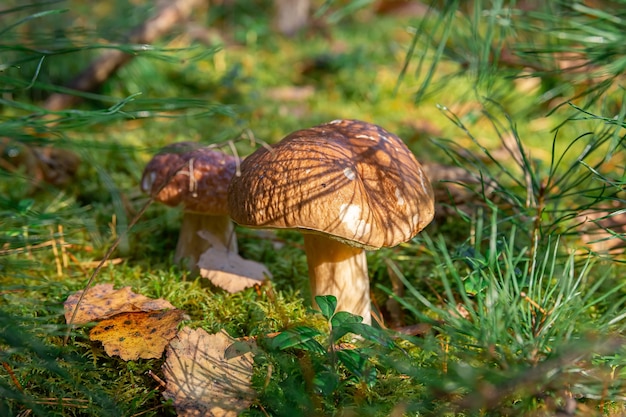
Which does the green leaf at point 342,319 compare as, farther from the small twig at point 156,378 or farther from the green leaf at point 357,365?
the small twig at point 156,378

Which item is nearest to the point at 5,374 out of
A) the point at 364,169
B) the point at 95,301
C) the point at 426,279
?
the point at 95,301

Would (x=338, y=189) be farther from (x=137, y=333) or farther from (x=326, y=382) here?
(x=137, y=333)

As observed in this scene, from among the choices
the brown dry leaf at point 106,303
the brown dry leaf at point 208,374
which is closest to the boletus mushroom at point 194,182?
the brown dry leaf at point 106,303

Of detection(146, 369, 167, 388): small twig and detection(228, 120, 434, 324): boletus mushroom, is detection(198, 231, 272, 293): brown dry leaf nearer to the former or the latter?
detection(228, 120, 434, 324): boletus mushroom

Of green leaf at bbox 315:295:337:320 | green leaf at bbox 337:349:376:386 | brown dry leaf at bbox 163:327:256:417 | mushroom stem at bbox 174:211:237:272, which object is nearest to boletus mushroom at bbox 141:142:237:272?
mushroom stem at bbox 174:211:237:272

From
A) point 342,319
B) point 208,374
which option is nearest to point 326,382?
point 342,319

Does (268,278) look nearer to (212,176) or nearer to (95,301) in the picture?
(212,176)

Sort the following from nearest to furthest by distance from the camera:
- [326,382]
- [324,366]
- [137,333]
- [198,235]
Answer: [326,382]
[324,366]
[137,333]
[198,235]
